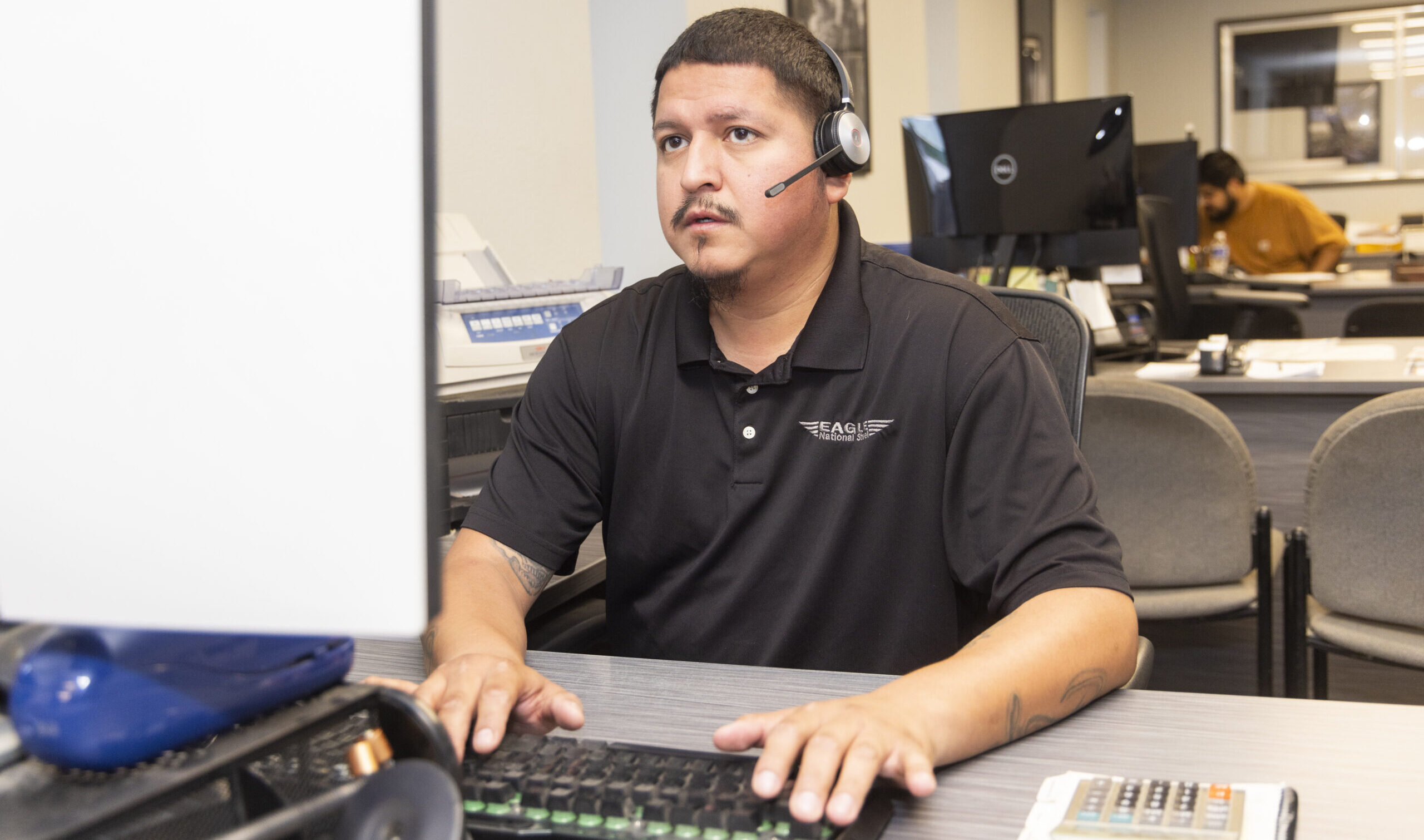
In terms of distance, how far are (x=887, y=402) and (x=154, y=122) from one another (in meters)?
0.78

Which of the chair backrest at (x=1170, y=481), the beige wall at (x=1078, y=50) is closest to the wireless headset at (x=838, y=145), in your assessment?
the chair backrest at (x=1170, y=481)

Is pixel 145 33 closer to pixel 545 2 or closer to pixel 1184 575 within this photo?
pixel 1184 575

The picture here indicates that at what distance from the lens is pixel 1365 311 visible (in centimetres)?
390

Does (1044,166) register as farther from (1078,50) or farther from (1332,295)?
(1078,50)

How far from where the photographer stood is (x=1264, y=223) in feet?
19.0

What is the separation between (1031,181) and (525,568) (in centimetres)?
190

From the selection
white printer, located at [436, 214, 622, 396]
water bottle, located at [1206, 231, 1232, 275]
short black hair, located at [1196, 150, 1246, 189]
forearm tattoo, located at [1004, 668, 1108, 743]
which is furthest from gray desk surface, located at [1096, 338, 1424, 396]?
short black hair, located at [1196, 150, 1246, 189]

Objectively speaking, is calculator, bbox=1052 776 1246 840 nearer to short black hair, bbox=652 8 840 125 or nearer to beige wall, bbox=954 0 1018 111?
short black hair, bbox=652 8 840 125

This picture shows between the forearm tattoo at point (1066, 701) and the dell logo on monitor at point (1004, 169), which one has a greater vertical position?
the dell logo on monitor at point (1004, 169)

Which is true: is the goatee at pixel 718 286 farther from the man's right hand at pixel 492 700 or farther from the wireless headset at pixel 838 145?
the man's right hand at pixel 492 700

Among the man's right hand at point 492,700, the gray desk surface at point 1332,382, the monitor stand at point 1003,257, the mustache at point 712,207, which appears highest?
the monitor stand at point 1003,257

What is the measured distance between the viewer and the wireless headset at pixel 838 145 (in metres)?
1.18

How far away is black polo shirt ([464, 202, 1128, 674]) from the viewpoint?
109cm

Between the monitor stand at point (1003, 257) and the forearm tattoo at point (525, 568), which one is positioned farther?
the monitor stand at point (1003, 257)
